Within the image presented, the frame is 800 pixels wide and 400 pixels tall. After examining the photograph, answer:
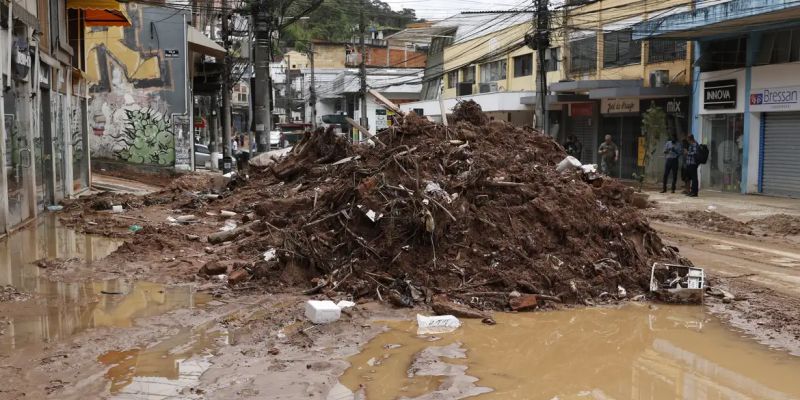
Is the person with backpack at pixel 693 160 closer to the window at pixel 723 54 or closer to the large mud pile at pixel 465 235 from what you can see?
the window at pixel 723 54

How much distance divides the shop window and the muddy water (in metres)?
19.9

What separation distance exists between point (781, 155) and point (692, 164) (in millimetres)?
2481

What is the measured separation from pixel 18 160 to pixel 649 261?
35.9ft

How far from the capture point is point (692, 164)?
20781 mm

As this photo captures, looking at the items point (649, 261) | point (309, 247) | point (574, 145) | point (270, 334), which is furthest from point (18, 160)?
point (574, 145)

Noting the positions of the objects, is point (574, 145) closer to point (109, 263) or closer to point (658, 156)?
point (658, 156)

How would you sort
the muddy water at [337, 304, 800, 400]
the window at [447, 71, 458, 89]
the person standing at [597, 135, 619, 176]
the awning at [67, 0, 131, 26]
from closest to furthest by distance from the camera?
the muddy water at [337, 304, 800, 400], the awning at [67, 0, 131, 26], the person standing at [597, 135, 619, 176], the window at [447, 71, 458, 89]

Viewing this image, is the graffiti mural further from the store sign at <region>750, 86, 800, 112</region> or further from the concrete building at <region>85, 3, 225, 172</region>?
the store sign at <region>750, 86, 800, 112</region>

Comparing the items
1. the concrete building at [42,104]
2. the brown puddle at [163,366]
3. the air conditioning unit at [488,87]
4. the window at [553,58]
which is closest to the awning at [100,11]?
the concrete building at [42,104]

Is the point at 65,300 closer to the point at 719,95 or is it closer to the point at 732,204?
the point at 732,204

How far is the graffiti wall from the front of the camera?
28.7 meters

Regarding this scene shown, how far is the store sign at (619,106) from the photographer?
2812cm

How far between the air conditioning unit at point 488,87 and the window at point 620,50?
40.7 feet

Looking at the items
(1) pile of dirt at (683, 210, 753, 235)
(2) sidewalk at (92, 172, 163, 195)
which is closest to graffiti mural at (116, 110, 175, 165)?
(2) sidewalk at (92, 172, 163, 195)
